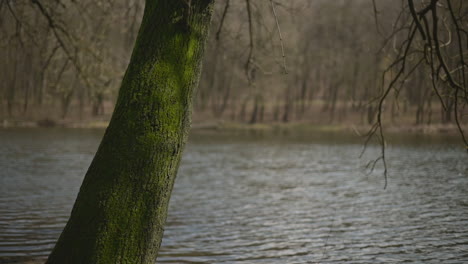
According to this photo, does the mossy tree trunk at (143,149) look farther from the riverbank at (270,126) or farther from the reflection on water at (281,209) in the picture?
the riverbank at (270,126)

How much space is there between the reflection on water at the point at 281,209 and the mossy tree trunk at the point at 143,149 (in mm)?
3596

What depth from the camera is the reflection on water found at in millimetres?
8445

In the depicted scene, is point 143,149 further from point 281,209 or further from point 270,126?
point 270,126


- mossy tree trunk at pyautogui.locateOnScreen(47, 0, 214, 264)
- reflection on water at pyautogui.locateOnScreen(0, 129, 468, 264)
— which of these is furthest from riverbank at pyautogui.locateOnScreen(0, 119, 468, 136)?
mossy tree trunk at pyautogui.locateOnScreen(47, 0, 214, 264)

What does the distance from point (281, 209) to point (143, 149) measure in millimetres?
8734

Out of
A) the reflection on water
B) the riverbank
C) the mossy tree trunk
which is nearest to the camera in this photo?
the mossy tree trunk

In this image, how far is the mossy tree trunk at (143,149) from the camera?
14.1ft

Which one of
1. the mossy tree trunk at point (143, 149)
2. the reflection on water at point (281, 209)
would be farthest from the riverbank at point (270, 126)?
the mossy tree trunk at point (143, 149)

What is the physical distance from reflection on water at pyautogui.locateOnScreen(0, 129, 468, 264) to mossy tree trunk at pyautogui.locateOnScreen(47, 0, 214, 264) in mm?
3596

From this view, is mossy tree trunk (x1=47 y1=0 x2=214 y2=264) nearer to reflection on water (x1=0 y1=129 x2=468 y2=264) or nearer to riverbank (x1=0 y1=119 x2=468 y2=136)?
reflection on water (x1=0 y1=129 x2=468 y2=264)

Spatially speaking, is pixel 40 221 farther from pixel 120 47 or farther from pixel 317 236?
pixel 120 47

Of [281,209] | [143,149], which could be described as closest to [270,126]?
[281,209]

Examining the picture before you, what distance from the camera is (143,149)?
4406 millimetres

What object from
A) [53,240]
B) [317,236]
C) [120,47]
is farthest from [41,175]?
[120,47]
